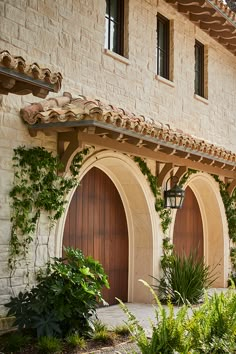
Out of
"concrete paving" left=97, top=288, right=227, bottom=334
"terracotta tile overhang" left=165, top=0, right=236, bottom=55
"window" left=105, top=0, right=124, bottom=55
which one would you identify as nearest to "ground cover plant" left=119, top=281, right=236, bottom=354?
"concrete paving" left=97, top=288, right=227, bottom=334

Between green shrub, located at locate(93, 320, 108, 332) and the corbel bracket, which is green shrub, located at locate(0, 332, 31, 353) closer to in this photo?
green shrub, located at locate(93, 320, 108, 332)

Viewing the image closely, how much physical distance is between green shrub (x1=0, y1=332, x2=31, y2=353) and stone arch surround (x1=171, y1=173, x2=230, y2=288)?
718 cm

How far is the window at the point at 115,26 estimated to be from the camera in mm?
9836

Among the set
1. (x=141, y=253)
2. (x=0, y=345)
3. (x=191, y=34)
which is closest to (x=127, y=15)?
(x=191, y=34)

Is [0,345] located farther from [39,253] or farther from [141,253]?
[141,253]

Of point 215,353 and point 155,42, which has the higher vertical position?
point 155,42

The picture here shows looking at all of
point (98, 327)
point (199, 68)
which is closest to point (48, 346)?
point (98, 327)

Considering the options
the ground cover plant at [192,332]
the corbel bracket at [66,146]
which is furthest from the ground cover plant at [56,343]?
the corbel bracket at [66,146]

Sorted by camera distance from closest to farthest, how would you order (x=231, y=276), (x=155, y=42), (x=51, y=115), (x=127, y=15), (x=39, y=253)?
(x=51, y=115), (x=39, y=253), (x=127, y=15), (x=155, y=42), (x=231, y=276)

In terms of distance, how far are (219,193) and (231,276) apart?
2159 millimetres

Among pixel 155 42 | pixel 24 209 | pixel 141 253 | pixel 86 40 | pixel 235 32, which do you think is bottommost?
pixel 141 253

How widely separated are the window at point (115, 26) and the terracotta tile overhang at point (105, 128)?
193 cm

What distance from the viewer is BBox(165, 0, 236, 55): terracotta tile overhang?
11.3 meters

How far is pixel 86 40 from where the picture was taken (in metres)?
8.93
